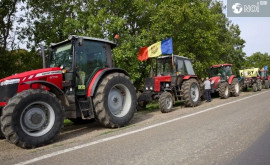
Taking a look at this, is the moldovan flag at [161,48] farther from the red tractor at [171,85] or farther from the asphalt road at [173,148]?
the asphalt road at [173,148]

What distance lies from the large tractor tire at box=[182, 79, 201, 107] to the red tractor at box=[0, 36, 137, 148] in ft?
12.8

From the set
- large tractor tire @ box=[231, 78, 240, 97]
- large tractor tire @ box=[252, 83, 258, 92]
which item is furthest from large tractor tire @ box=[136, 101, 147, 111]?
large tractor tire @ box=[252, 83, 258, 92]

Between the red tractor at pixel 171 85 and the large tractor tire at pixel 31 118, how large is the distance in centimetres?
491

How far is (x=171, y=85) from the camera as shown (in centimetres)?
991

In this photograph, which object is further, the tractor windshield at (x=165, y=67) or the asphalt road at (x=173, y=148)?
the tractor windshield at (x=165, y=67)

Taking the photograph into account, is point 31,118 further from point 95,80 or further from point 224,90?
point 224,90

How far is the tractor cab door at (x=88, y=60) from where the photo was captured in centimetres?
575

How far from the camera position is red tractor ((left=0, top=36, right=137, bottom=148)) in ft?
14.3

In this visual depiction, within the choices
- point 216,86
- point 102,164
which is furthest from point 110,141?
point 216,86

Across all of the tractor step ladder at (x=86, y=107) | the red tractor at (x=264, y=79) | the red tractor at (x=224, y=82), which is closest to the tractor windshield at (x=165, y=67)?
the red tractor at (x=224, y=82)

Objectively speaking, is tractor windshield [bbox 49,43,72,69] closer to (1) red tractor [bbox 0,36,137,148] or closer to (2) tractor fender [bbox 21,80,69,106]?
(1) red tractor [bbox 0,36,137,148]

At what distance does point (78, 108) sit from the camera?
5621mm

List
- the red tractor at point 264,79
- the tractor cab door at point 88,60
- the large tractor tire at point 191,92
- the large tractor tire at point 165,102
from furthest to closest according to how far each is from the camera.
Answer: the red tractor at point 264,79 < the large tractor tire at point 191,92 < the large tractor tire at point 165,102 < the tractor cab door at point 88,60

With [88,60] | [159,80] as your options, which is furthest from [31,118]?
[159,80]
